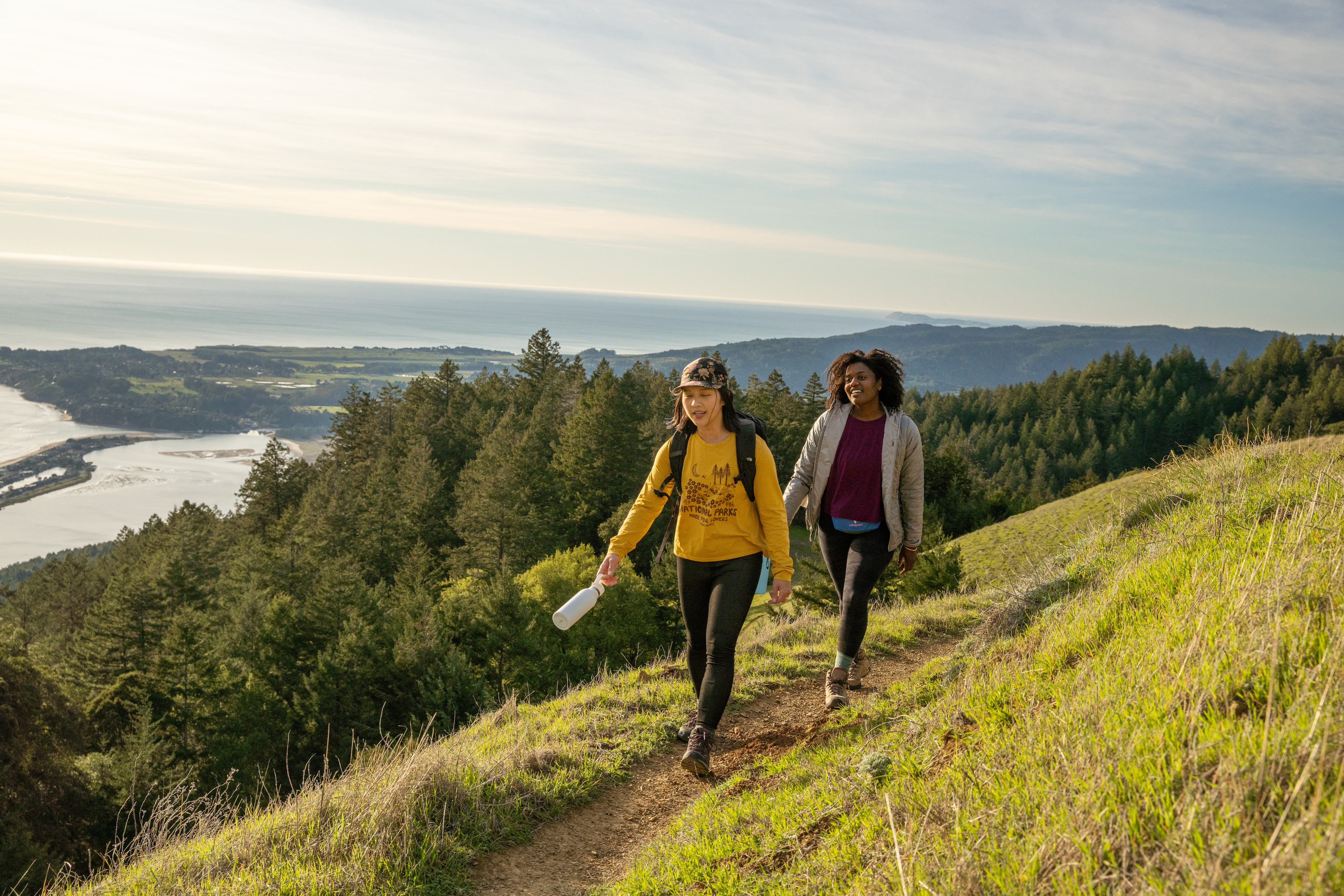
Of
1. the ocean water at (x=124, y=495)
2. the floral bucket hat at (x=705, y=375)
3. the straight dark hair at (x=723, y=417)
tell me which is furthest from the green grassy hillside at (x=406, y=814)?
the ocean water at (x=124, y=495)

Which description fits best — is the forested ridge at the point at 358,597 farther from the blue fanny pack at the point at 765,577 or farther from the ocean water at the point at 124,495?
the ocean water at the point at 124,495

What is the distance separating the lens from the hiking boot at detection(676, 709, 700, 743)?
4.85 metres

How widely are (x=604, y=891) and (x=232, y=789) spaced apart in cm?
2690

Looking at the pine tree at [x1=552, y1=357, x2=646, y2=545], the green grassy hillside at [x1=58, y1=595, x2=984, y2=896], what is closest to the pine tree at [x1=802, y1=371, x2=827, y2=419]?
the pine tree at [x1=552, y1=357, x2=646, y2=545]

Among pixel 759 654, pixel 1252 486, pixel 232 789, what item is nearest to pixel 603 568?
pixel 759 654

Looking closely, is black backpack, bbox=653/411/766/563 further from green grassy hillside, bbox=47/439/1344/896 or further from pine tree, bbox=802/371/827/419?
pine tree, bbox=802/371/827/419

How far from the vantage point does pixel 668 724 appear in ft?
16.9

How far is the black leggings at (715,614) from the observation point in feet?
13.8

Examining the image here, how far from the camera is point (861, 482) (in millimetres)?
4832

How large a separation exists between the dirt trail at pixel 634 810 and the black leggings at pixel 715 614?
409mm

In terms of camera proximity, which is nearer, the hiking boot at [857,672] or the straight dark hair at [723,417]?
the straight dark hair at [723,417]

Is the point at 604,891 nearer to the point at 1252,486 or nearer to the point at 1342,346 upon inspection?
the point at 1252,486

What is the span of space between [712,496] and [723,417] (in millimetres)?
480

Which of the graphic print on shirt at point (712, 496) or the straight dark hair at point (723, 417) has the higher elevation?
the straight dark hair at point (723, 417)
